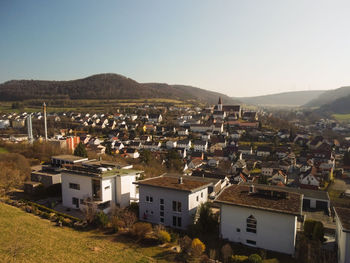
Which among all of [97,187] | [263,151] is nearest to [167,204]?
[97,187]

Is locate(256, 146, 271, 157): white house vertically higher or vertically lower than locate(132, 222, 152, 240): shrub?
lower

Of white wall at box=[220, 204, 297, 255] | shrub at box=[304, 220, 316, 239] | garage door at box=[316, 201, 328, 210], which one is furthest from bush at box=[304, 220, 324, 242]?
garage door at box=[316, 201, 328, 210]

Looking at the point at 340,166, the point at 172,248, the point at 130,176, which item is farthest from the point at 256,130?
the point at 172,248

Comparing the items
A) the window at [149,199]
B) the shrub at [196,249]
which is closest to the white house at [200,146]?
the window at [149,199]

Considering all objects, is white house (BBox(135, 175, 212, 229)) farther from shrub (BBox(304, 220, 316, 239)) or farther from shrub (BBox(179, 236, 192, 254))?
shrub (BBox(304, 220, 316, 239))

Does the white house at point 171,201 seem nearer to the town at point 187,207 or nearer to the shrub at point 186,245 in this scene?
the town at point 187,207
